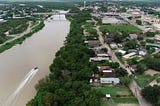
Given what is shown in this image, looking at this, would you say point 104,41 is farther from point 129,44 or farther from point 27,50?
point 27,50

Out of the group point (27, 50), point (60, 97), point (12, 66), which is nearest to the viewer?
point (60, 97)

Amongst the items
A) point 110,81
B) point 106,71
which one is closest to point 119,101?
point 110,81

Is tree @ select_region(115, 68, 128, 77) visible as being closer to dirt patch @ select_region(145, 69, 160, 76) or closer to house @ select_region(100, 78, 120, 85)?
house @ select_region(100, 78, 120, 85)

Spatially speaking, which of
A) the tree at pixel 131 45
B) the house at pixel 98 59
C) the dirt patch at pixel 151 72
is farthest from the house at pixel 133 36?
the dirt patch at pixel 151 72

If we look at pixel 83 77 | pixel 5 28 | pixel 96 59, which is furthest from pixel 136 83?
pixel 5 28

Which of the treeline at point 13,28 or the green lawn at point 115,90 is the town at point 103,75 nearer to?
the green lawn at point 115,90

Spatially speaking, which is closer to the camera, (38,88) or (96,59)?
(38,88)

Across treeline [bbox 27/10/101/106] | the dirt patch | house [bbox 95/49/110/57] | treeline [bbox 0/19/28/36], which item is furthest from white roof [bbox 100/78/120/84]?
treeline [bbox 0/19/28/36]
